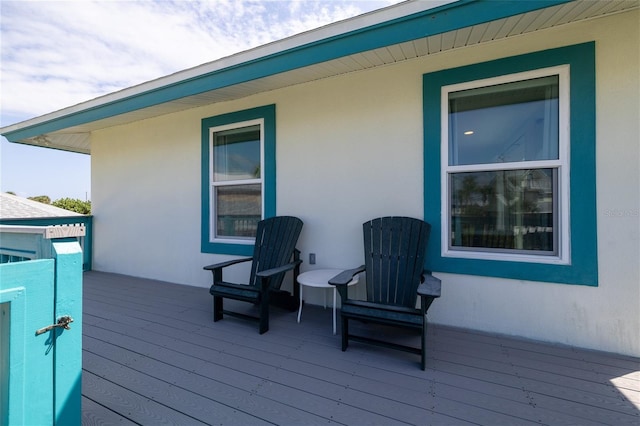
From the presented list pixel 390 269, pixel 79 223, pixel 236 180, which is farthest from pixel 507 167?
pixel 79 223

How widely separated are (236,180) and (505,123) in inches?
117

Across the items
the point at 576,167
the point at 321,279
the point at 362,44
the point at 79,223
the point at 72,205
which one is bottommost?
the point at 321,279

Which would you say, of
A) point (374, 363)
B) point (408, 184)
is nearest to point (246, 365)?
point (374, 363)

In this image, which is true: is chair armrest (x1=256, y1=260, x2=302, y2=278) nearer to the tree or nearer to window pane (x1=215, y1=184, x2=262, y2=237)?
window pane (x1=215, y1=184, x2=262, y2=237)

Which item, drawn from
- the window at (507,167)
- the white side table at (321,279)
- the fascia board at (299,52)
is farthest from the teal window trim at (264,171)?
the window at (507,167)

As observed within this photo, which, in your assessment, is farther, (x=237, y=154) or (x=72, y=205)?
(x=72, y=205)

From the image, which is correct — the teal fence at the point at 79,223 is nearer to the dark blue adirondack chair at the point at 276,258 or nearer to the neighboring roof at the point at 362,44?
the neighboring roof at the point at 362,44

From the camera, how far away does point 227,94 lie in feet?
11.1

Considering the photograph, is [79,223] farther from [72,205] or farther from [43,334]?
[72,205]

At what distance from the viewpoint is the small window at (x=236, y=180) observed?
3629mm

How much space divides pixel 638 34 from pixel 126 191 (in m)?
6.05

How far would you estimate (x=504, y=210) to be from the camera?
8.15 ft

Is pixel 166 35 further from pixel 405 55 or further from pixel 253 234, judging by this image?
pixel 405 55

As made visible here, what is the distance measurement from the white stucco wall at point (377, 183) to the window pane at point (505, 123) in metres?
0.27
